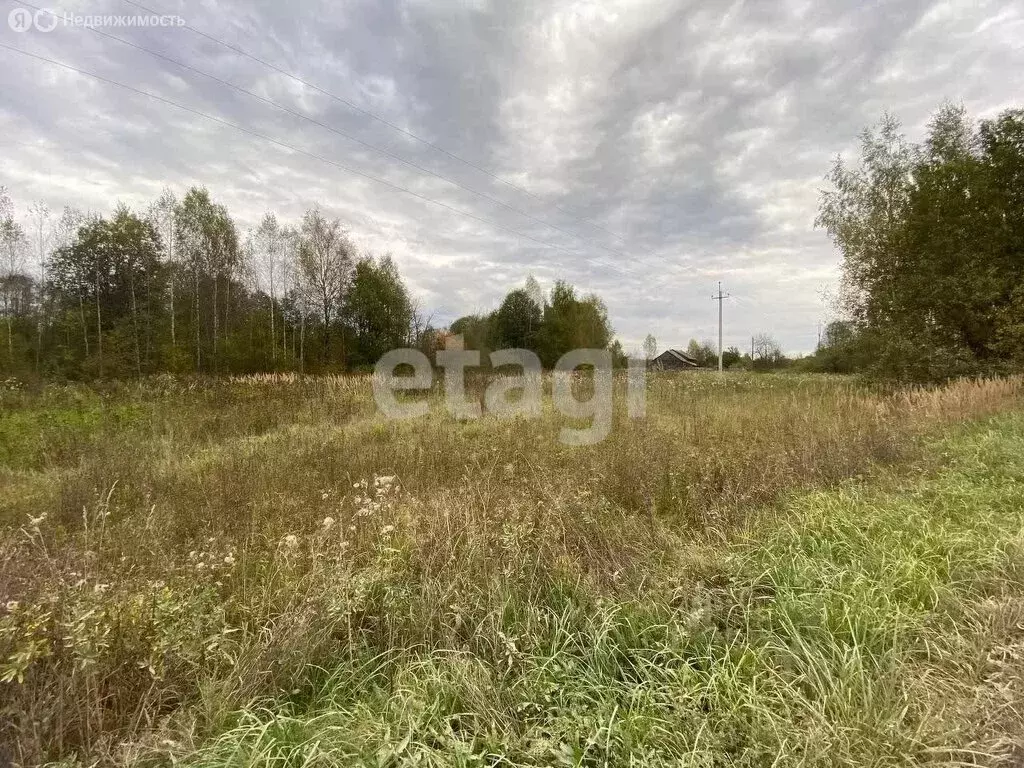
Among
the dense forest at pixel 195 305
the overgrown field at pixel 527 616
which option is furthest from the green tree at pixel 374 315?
the overgrown field at pixel 527 616

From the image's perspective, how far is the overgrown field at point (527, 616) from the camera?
1441mm

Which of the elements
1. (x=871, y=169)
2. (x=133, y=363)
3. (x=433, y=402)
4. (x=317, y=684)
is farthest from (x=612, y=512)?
(x=133, y=363)

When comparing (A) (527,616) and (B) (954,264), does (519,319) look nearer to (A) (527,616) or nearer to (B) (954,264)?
(B) (954,264)

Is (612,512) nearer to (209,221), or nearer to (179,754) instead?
(179,754)

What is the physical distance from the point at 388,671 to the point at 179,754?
0.75 m

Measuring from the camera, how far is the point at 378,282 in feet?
71.3

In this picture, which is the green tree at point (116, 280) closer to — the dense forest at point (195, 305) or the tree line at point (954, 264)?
the dense forest at point (195, 305)
